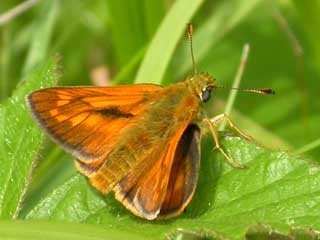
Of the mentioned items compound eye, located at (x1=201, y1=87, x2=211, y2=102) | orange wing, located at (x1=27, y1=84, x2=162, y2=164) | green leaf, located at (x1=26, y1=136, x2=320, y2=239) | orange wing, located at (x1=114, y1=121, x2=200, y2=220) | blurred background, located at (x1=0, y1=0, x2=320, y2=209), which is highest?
orange wing, located at (x1=27, y1=84, x2=162, y2=164)

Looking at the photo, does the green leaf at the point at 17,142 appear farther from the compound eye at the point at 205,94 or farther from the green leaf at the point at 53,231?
the compound eye at the point at 205,94

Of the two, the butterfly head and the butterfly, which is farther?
the butterfly head

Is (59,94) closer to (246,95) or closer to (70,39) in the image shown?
(70,39)

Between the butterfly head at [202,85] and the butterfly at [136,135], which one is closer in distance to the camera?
the butterfly at [136,135]

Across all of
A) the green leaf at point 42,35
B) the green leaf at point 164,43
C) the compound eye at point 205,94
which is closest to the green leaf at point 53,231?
the compound eye at point 205,94

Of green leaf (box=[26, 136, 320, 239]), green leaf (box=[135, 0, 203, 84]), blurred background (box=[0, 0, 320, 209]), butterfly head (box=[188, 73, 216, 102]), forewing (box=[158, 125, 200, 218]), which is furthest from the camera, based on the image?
blurred background (box=[0, 0, 320, 209])

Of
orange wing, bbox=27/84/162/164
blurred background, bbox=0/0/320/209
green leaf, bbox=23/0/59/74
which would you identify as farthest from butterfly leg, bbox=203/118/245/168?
green leaf, bbox=23/0/59/74

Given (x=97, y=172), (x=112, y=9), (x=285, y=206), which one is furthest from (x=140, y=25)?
(x=285, y=206)

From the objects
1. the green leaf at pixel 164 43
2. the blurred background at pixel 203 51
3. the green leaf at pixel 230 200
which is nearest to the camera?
the green leaf at pixel 230 200

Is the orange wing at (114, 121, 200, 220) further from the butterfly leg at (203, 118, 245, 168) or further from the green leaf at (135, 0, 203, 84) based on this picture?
the green leaf at (135, 0, 203, 84)
